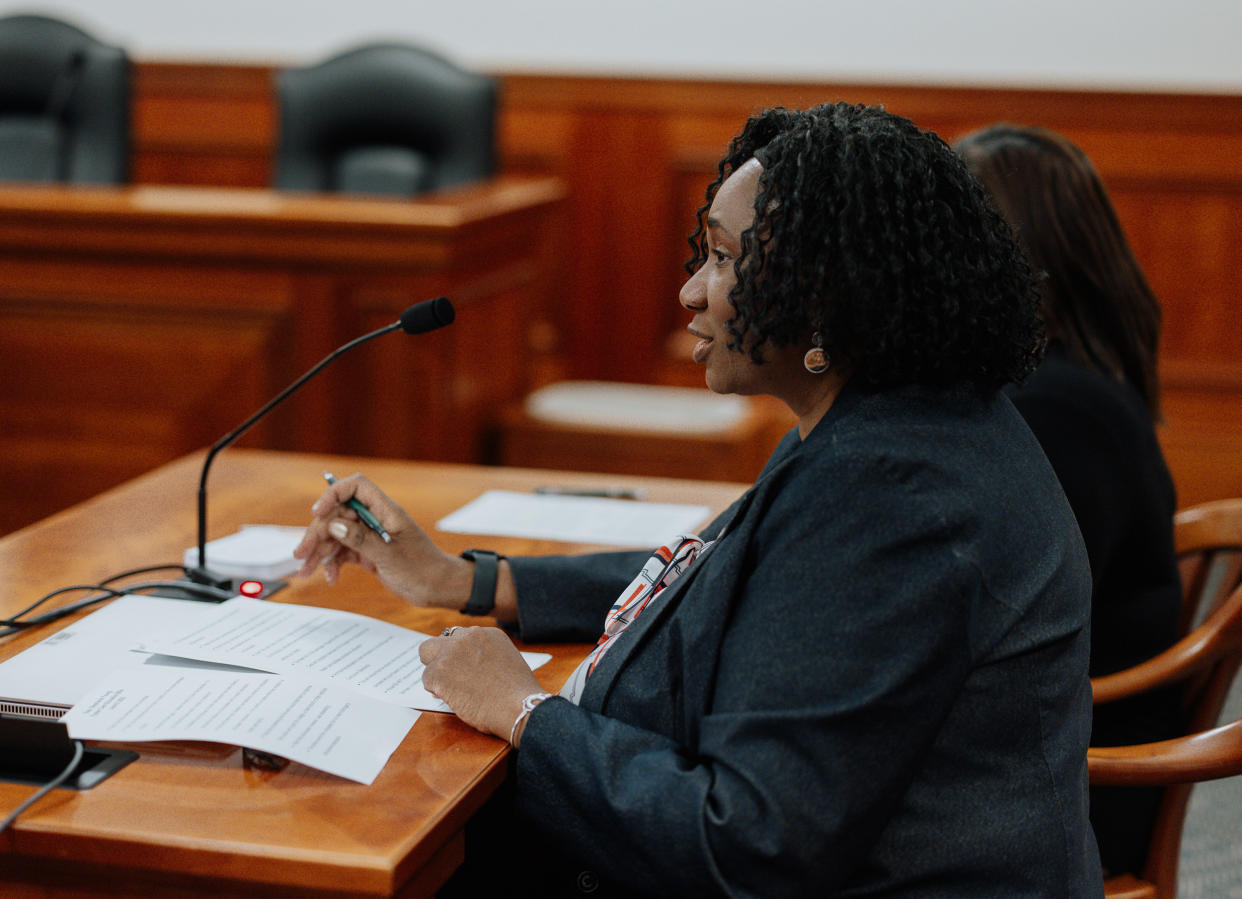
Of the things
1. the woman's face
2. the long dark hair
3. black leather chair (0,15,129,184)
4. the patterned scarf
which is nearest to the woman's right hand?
the patterned scarf

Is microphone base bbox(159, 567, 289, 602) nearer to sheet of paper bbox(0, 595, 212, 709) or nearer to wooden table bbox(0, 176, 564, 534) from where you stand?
sheet of paper bbox(0, 595, 212, 709)

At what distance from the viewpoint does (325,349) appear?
3.02 m

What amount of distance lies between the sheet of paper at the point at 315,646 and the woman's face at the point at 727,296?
0.39 metres

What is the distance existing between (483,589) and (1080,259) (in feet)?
2.91

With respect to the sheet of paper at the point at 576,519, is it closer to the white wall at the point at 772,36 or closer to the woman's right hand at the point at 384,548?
the woman's right hand at the point at 384,548

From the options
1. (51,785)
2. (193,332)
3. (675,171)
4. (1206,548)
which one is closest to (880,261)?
(51,785)

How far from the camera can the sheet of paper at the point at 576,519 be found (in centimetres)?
174

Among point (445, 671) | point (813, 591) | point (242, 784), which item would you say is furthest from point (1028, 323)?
point (242, 784)

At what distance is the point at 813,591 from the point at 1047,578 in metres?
0.20

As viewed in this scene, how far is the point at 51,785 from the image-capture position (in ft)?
3.32

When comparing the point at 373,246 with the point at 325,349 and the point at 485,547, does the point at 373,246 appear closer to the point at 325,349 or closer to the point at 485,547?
the point at 325,349

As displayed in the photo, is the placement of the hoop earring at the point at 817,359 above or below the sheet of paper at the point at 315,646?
above

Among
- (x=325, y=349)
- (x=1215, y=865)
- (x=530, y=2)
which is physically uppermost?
(x=530, y=2)

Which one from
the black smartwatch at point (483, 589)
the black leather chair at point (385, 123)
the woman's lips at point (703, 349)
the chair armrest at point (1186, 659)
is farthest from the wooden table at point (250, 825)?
the black leather chair at point (385, 123)
